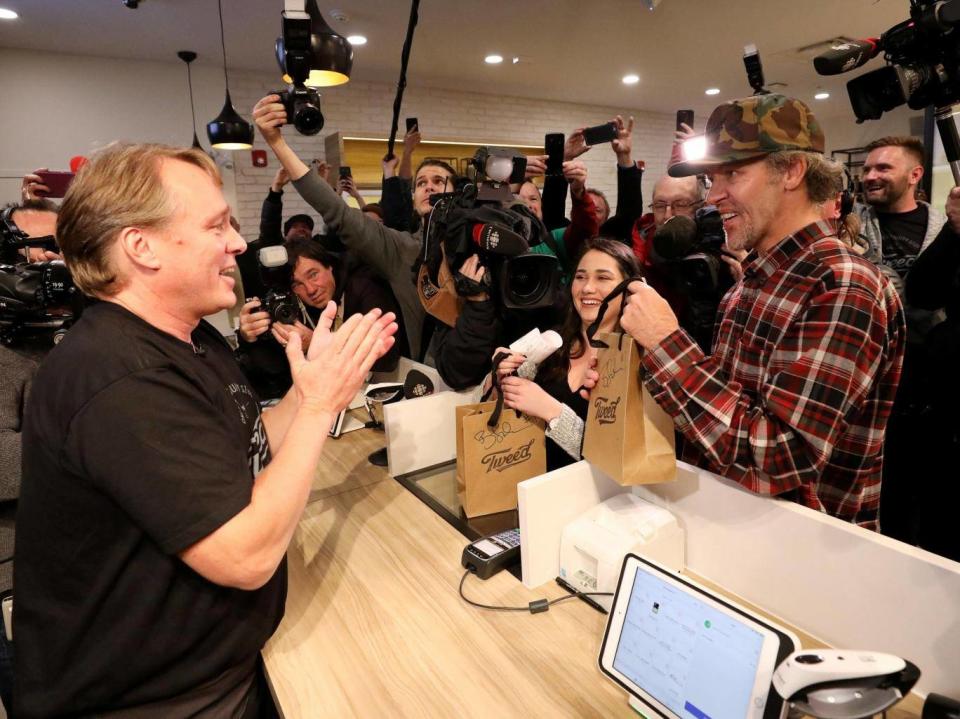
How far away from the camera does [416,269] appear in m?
1.87

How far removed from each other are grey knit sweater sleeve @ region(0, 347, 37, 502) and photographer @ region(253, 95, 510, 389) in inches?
35.9

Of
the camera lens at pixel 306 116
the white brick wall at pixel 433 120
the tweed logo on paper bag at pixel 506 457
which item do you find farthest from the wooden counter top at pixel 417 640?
the white brick wall at pixel 433 120

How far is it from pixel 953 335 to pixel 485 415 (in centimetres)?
141

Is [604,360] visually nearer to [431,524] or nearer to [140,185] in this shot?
[431,524]

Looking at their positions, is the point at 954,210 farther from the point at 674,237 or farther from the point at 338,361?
the point at 338,361

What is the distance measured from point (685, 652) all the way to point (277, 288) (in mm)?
1476

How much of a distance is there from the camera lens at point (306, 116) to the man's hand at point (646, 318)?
4.01 feet

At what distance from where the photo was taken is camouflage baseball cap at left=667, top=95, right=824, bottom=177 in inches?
39.3

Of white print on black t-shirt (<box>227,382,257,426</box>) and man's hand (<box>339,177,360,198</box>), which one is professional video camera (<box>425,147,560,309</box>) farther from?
man's hand (<box>339,177,360,198</box>)

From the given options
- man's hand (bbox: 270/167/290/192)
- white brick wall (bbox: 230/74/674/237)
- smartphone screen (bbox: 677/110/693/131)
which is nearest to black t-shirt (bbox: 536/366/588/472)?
smartphone screen (bbox: 677/110/693/131)

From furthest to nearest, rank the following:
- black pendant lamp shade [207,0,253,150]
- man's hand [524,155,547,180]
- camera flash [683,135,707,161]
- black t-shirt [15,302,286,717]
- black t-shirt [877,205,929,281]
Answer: black pendant lamp shade [207,0,253,150] < black t-shirt [877,205,929,281] < man's hand [524,155,547,180] < camera flash [683,135,707,161] < black t-shirt [15,302,286,717]

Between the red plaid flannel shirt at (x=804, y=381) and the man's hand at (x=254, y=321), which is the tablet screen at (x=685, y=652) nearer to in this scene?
the red plaid flannel shirt at (x=804, y=381)

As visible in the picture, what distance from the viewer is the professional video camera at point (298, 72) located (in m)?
1.68

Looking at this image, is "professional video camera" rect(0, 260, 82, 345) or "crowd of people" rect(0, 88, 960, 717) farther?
"professional video camera" rect(0, 260, 82, 345)
